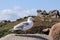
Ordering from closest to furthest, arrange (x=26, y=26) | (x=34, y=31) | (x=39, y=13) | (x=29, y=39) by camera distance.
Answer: (x=29, y=39) < (x=26, y=26) < (x=34, y=31) < (x=39, y=13)

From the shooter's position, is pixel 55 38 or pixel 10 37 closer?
pixel 55 38

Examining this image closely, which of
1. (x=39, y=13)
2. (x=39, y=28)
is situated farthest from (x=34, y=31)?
(x=39, y=13)

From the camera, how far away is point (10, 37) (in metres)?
18.4

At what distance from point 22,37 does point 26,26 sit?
2.05 meters

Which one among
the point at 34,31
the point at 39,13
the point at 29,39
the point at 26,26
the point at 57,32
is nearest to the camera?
the point at 57,32

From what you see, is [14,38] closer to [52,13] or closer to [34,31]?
[34,31]

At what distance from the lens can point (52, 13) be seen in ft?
190

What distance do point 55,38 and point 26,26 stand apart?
171 inches

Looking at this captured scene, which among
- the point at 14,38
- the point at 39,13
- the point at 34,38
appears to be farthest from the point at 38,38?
the point at 39,13

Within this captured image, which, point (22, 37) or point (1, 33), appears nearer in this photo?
point (22, 37)

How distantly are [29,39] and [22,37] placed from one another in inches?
22.8

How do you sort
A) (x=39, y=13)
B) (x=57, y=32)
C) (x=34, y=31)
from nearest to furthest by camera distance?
(x=57, y=32) → (x=34, y=31) → (x=39, y=13)

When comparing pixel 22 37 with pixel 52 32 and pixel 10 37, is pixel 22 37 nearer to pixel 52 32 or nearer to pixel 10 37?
pixel 10 37

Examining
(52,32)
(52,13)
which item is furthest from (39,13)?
(52,32)
